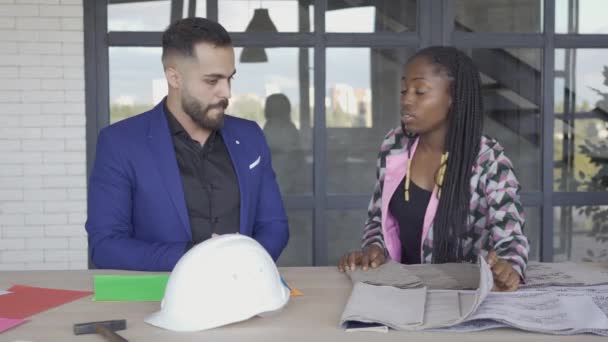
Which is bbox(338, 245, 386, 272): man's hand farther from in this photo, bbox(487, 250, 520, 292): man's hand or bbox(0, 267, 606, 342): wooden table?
bbox(487, 250, 520, 292): man's hand

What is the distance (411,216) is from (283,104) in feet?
8.46

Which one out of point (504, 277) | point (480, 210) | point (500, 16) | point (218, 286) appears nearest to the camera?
point (218, 286)

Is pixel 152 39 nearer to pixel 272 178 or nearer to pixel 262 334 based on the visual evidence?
pixel 272 178

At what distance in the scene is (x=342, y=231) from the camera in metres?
5.06

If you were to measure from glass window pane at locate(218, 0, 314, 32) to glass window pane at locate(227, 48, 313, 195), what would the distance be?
0.14m

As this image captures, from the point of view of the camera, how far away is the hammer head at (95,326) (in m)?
1.77

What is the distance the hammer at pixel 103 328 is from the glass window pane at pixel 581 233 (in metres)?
3.87

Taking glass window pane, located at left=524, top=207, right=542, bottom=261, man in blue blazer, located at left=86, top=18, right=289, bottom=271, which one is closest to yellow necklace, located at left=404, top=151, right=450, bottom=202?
man in blue blazer, located at left=86, top=18, right=289, bottom=271

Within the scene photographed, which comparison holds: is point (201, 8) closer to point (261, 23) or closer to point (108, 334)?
point (261, 23)

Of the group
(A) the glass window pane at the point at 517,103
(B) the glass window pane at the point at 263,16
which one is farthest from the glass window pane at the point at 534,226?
(B) the glass window pane at the point at 263,16

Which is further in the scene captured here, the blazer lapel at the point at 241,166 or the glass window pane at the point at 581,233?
the glass window pane at the point at 581,233

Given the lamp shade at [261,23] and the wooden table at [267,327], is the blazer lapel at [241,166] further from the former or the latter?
the lamp shade at [261,23]

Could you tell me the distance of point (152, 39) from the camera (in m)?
4.82

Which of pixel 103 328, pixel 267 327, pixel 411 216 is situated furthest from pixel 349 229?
pixel 103 328
